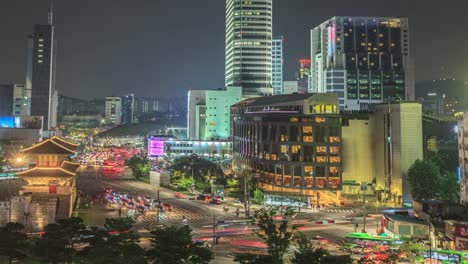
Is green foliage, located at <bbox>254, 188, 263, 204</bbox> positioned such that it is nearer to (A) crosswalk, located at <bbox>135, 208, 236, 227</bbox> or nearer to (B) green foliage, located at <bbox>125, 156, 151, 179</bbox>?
(A) crosswalk, located at <bbox>135, 208, 236, 227</bbox>

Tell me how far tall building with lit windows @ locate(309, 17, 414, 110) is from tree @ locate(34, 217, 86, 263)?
4106 inches

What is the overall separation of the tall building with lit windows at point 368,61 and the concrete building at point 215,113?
29.9m

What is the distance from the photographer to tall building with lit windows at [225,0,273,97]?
Result: 128 meters

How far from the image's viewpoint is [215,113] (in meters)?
133

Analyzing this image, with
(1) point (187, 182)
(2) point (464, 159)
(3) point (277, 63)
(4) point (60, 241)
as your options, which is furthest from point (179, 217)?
(3) point (277, 63)

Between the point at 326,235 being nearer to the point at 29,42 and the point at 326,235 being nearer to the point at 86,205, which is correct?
the point at 86,205

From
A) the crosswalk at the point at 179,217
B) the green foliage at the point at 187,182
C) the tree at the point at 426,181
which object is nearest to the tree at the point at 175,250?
the crosswalk at the point at 179,217

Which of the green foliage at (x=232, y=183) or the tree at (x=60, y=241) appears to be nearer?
the tree at (x=60, y=241)

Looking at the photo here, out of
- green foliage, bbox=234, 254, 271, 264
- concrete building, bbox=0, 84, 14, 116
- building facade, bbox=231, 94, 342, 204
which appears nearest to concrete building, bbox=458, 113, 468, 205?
building facade, bbox=231, 94, 342, 204

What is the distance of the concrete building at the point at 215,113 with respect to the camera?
131 metres

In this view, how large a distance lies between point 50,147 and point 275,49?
132 metres

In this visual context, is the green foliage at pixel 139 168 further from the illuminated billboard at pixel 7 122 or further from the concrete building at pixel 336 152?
the illuminated billboard at pixel 7 122

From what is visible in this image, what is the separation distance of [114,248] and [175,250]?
413cm

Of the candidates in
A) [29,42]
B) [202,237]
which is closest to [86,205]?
[202,237]
